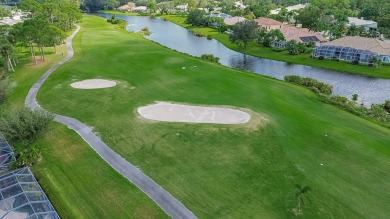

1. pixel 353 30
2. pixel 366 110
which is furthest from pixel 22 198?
pixel 353 30

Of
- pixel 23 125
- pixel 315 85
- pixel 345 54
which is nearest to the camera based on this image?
pixel 23 125

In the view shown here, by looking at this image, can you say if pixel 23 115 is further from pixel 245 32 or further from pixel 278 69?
pixel 245 32

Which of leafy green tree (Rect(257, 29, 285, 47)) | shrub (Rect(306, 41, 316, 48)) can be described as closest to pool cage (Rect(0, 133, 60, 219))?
leafy green tree (Rect(257, 29, 285, 47))

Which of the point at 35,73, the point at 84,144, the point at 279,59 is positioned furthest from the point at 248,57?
the point at 84,144

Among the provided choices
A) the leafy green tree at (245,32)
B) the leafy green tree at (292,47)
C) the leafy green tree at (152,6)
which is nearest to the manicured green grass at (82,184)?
the leafy green tree at (245,32)

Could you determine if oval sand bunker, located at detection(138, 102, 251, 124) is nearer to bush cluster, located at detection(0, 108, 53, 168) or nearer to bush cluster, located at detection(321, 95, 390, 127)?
bush cluster, located at detection(0, 108, 53, 168)

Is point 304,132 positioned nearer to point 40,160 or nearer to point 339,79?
point 40,160
